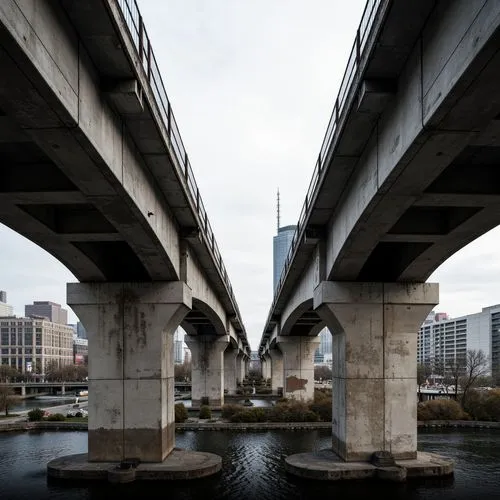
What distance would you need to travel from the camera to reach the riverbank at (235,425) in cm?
3672

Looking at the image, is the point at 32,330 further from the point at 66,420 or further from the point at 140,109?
the point at 140,109

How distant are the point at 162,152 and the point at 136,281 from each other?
986 centimetres

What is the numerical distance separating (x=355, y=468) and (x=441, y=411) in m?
21.9

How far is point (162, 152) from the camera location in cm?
1547

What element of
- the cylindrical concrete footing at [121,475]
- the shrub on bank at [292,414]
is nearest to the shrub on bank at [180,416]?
the shrub on bank at [292,414]

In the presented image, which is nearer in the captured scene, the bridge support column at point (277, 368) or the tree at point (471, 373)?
the tree at point (471, 373)

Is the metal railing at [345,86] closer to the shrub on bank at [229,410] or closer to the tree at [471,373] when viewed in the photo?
the shrub on bank at [229,410]

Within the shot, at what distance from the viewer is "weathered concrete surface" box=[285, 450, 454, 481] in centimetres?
2109

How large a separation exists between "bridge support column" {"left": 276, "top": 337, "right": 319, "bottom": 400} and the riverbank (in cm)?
1629

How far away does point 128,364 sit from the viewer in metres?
23.5

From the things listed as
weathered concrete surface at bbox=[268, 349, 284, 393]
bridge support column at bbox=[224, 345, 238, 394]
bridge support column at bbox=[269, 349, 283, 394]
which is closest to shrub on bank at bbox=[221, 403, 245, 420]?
bridge support column at bbox=[224, 345, 238, 394]

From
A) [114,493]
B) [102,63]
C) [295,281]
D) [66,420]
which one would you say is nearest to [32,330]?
[66,420]

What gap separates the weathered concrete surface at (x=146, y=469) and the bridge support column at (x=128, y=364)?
1.87 feet

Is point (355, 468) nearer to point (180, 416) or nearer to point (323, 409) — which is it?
point (323, 409)
